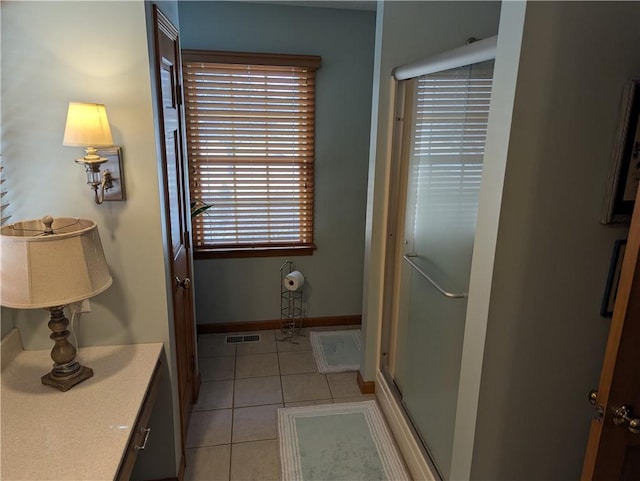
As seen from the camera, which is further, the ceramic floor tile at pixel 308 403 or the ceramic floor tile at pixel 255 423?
the ceramic floor tile at pixel 308 403

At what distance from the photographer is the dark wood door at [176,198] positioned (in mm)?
1761

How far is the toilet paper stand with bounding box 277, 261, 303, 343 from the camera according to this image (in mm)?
3523

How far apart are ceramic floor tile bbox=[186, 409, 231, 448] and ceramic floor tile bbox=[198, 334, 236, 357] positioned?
0.69 metres

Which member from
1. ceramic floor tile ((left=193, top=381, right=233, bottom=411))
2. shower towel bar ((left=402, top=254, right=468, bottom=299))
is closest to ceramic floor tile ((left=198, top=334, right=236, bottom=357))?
ceramic floor tile ((left=193, top=381, right=233, bottom=411))

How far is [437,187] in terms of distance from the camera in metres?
1.93

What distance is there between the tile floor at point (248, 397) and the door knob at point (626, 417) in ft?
5.15

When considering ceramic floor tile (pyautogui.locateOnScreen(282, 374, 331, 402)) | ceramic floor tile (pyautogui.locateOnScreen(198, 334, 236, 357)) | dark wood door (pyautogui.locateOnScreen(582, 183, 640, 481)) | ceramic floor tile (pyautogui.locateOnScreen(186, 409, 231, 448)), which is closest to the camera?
dark wood door (pyautogui.locateOnScreen(582, 183, 640, 481))

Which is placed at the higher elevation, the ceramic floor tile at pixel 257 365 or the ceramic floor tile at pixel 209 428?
the ceramic floor tile at pixel 257 365

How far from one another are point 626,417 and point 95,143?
177cm

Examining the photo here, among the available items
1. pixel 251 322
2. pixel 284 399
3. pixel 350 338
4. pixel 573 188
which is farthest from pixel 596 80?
pixel 251 322

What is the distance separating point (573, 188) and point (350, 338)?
2.47m

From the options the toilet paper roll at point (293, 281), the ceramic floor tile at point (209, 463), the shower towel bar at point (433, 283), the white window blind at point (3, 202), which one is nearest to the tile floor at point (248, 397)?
the ceramic floor tile at point (209, 463)

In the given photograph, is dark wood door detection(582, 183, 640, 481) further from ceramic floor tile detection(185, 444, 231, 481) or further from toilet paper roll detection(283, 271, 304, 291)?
toilet paper roll detection(283, 271, 304, 291)

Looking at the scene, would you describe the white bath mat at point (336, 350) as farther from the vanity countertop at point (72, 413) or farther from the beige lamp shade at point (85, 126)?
the beige lamp shade at point (85, 126)
